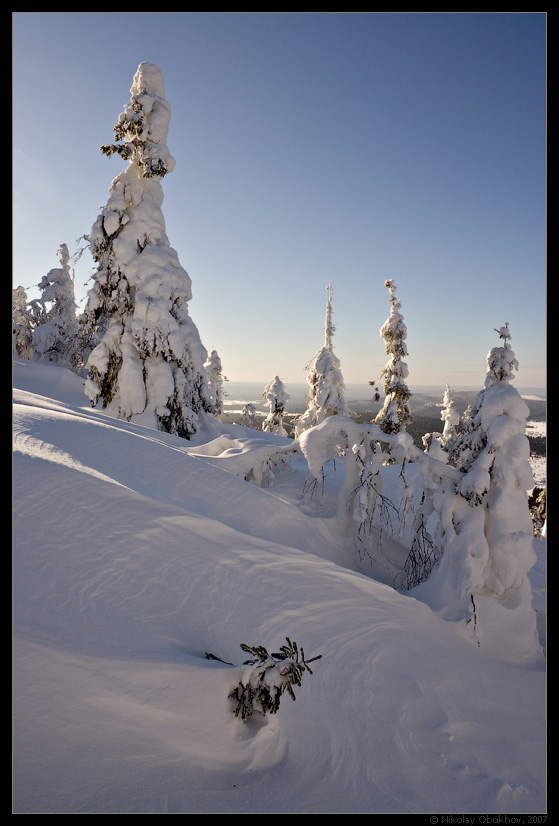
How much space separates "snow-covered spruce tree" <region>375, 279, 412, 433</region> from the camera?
18.2m

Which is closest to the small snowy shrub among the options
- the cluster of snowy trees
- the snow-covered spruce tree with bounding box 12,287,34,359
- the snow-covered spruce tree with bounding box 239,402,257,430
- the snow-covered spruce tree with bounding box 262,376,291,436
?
the cluster of snowy trees

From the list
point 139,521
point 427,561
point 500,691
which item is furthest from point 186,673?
point 427,561

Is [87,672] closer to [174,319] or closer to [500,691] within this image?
[500,691]

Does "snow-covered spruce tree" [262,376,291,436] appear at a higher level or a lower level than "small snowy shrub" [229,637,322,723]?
higher

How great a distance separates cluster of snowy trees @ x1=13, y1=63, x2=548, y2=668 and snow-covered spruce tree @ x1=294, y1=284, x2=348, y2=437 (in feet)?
0.22

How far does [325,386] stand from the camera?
21.0 meters

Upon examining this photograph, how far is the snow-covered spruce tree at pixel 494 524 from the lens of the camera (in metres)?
5.21

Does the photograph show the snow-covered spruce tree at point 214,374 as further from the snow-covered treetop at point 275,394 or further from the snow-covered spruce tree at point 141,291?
the snow-covered spruce tree at point 141,291

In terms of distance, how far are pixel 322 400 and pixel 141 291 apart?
11.2 metres

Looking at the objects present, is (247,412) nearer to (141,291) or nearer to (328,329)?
(328,329)

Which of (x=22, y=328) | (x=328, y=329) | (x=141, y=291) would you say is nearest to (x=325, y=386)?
(x=328, y=329)

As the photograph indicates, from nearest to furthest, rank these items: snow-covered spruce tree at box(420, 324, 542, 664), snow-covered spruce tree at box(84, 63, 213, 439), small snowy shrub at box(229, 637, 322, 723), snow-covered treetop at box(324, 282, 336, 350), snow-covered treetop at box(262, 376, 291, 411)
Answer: small snowy shrub at box(229, 637, 322, 723), snow-covered spruce tree at box(420, 324, 542, 664), snow-covered spruce tree at box(84, 63, 213, 439), snow-covered treetop at box(324, 282, 336, 350), snow-covered treetop at box(262, 376, 291, 411)

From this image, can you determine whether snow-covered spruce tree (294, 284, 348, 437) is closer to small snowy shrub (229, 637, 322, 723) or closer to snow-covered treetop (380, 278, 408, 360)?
snow-covered treetop (380, 278, 408, 360)
